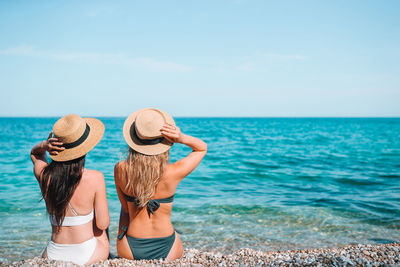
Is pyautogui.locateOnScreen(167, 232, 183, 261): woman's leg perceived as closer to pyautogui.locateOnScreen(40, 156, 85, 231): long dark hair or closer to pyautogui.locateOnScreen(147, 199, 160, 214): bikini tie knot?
pyautogui.locateOnScreen(147, 199, 160, 214): bikini tie knot

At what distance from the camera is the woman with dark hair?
3.05m

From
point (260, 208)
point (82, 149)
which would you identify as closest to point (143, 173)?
point (82, 149)

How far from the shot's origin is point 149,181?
10.6 ft

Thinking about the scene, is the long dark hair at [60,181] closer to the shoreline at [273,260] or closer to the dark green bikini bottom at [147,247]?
the shoreline at [273,260]

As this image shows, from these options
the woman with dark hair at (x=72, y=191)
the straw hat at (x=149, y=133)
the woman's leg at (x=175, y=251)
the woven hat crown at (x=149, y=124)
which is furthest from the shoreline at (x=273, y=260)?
the woven hat crown at (x=149, y=124)

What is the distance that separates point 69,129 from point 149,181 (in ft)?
3.17

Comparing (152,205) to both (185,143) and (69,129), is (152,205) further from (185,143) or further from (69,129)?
(69,129)

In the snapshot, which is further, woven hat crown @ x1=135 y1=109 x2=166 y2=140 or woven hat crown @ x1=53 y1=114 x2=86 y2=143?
woven hat crown @ x1=135 y1=109 x2=166 y2=140

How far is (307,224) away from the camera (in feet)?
21.3

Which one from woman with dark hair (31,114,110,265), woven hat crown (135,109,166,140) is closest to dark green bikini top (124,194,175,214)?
woman with dark hair (31,114,110,265)

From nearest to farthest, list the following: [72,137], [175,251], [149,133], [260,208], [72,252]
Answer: [72,137]
[149,133]
[72,252]
[175,251]
[260,208]

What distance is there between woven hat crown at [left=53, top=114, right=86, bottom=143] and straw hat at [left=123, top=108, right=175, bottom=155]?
0.48m

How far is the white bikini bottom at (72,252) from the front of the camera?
10.7 ft

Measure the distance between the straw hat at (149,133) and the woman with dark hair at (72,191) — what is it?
1.33 ft
